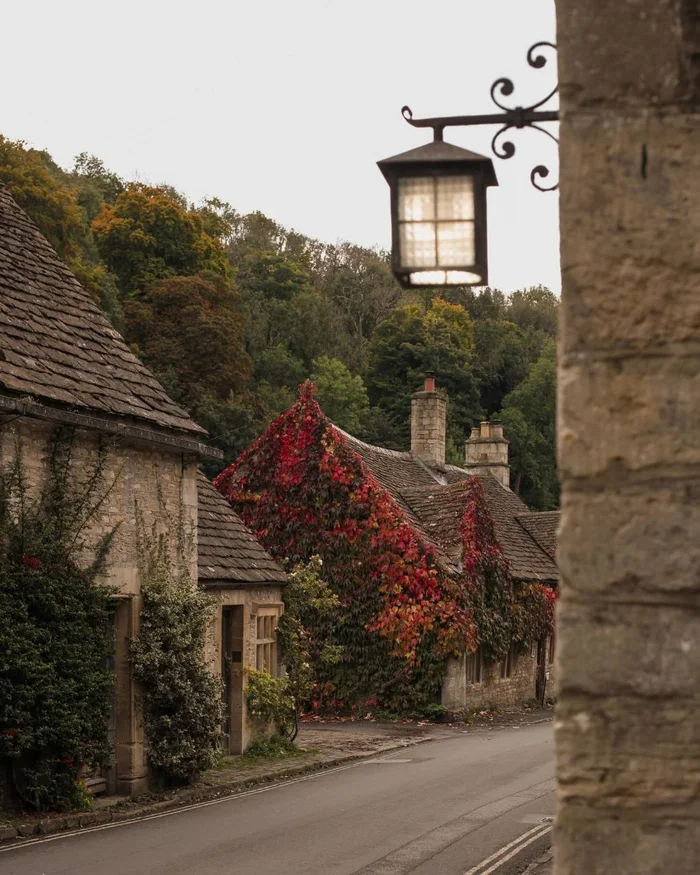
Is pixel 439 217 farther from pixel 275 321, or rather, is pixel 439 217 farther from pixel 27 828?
pixel 275 321

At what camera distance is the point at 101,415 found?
14.2 m

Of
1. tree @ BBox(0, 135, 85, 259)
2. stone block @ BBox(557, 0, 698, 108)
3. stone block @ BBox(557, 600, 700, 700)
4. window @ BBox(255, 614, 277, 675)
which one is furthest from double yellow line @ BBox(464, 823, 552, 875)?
tree @ BBox(0, 135, 85, 259)

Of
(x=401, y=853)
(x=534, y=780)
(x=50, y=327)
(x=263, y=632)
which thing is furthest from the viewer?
(x=263, y=632)

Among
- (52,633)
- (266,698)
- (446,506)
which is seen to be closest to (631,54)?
(52,633)

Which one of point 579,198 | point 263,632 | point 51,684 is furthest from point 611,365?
point 263,632

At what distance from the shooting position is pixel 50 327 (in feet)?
48.8

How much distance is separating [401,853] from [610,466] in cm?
846

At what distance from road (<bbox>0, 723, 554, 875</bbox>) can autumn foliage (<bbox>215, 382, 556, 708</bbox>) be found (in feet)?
28.4

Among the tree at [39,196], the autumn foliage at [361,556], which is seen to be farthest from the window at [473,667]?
the tree at [39,196]

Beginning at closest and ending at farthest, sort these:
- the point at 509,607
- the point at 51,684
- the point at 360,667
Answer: the point at 51,684 < the point at 360,667 < the point at 509,607

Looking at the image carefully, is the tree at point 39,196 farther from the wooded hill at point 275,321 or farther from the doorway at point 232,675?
the doorway at point 232,675

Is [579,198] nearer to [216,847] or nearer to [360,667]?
[216,847]

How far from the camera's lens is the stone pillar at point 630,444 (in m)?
3.49

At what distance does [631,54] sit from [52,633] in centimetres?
1066
